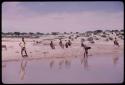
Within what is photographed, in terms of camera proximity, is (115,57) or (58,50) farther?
(58,50)

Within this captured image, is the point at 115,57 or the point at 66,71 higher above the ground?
the point at 115,57

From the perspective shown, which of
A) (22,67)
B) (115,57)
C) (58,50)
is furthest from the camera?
(58,50)

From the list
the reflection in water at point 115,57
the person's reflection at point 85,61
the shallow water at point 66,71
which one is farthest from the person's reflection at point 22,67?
the reflection in water at point 115,57

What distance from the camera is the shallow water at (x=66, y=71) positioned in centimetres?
285

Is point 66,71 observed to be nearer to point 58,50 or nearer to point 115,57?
point 115,57

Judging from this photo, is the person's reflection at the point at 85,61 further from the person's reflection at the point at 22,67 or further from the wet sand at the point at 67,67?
the person's reflection at the point at 22,67

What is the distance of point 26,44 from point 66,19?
0.40m

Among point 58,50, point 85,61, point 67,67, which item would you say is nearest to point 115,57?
point 85,61

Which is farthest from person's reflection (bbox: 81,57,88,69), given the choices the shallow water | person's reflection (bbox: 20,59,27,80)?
person's reflection (bbox: 20,59,27,80)

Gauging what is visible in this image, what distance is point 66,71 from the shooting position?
3053 mm

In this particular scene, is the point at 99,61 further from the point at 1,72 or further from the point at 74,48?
the point at 1,72

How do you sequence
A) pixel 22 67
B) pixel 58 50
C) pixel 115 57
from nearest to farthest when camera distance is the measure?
1. pixel 22 67
2. pixel 115 57
3. pixel 58 50

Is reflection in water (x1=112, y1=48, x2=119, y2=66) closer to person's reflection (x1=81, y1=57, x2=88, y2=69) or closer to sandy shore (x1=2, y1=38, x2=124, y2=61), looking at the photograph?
sandy shore (x1=2, y1=38, x2=124, y2=61)

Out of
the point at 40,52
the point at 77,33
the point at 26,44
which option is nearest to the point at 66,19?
the point at 77,33
